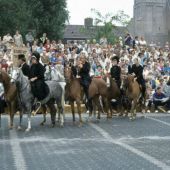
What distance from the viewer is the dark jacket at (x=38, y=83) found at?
19828mm

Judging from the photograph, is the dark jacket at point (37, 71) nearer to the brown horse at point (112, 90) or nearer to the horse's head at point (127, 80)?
the brown horse at point (112, 90)

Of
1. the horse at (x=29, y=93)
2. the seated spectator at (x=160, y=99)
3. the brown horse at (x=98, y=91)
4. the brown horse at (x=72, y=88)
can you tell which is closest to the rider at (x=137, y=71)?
the brown horse at (x=98, y=91)

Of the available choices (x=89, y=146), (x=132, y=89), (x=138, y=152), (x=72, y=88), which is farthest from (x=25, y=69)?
(x=138, y=152)

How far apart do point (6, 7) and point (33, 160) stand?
151 ft

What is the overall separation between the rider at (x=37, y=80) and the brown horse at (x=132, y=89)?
4.26 meters

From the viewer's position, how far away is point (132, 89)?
23.2 metres

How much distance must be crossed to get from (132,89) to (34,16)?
38759 mm

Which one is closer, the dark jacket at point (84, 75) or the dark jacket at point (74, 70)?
the dark jacket at point (74, 70)

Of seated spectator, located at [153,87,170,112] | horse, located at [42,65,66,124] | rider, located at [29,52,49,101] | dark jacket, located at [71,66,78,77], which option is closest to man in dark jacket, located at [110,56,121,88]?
dark jacket, located at [71,66,78,77]

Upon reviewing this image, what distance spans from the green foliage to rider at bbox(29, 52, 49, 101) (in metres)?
37.1

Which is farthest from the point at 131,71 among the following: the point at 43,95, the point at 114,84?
the point at 43,95

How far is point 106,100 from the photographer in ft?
74.9

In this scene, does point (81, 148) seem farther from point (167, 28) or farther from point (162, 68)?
point (167, 28)

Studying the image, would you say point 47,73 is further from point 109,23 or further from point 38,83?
point 109,23
